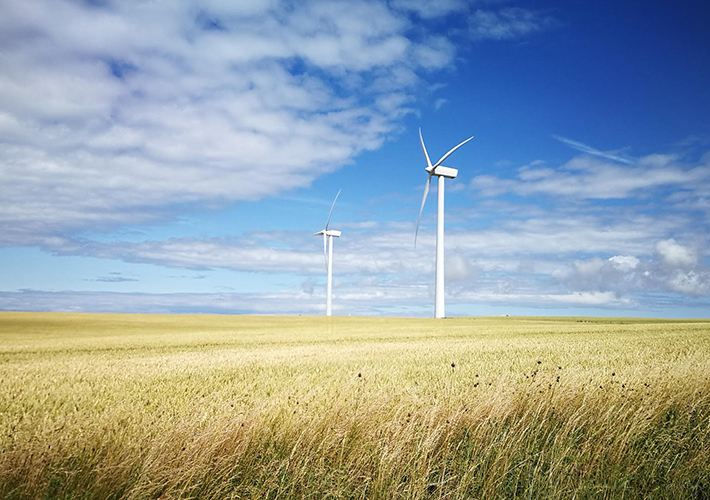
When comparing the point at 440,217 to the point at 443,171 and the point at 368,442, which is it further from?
the point at 368,442

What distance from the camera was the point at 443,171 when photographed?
7500 cm

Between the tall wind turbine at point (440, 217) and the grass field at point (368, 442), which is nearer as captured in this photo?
the grass field at point (368, 442)

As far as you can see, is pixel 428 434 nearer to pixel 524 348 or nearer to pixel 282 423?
pixel 282 423

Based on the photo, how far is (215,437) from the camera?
7.62 meters

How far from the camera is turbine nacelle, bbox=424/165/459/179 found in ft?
242

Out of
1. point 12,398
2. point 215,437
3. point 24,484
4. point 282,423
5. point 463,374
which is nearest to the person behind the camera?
point 24,484

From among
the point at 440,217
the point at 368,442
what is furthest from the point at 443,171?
the point at 368,442

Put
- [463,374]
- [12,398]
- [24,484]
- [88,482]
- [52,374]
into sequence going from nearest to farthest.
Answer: [24,484], [88,482], [12,398], [463,374], [52,374]

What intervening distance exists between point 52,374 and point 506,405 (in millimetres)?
17585

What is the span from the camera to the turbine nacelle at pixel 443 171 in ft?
242

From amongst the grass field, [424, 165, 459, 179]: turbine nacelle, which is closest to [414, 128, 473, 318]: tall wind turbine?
[424, 165, 459, 179]: turbine nacelle

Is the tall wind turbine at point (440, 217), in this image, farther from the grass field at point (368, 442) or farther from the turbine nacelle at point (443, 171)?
the grass field at point (368, 442)

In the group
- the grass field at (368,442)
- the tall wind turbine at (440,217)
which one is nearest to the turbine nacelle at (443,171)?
the tall wind turbine at (440,217)

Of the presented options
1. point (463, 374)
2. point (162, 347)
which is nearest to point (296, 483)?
point (463, 374)
